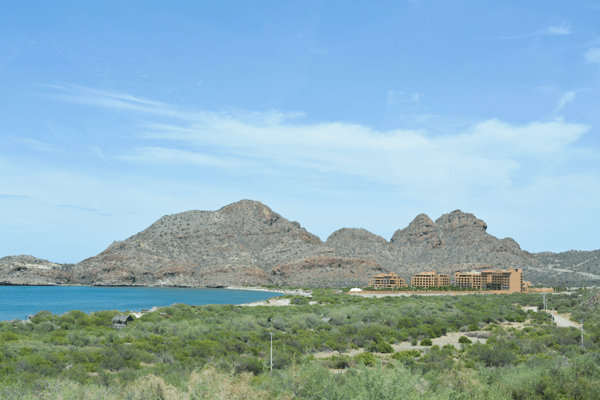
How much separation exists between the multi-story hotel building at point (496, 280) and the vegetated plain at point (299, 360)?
57455 millimetres

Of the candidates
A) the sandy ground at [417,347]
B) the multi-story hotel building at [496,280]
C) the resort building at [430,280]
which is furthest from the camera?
the resort building at [430,280]

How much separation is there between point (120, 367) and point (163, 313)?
26.3 metres

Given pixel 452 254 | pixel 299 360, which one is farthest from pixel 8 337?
pixel 452 254

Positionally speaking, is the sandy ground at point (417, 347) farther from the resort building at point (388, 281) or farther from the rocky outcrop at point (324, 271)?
the rocky outcrop at point (324, 271)

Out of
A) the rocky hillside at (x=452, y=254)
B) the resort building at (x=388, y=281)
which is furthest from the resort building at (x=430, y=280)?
the rocky hillside at (x=452, y=254)

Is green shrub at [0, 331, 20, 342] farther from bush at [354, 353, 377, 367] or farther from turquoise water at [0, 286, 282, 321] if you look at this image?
turquoise water at [0, 286, 282, 321]

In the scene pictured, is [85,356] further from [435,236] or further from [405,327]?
[435,236]

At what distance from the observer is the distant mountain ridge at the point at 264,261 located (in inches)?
6250

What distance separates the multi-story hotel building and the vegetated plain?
189 feet

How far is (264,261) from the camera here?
600 ft

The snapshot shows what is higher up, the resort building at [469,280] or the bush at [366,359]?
the bush at [366,359]

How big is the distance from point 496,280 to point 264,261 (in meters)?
97.7

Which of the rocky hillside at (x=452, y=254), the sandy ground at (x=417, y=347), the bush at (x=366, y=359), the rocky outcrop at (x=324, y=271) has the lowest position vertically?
the rocky outcrop at (x=324, y=271)

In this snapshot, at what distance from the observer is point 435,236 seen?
19925 centimetres
